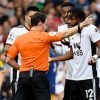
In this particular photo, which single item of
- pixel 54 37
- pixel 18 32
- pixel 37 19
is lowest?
pixel 54 37

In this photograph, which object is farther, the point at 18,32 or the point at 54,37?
the point at 18,32

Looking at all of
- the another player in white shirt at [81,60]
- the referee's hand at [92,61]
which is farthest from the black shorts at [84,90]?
the referee's hand at [92,61]

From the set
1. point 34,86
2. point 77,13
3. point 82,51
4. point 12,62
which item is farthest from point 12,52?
point 77,13

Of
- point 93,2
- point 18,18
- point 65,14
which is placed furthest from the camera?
point 93,2

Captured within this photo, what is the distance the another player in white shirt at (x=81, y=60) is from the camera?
11.7 meters

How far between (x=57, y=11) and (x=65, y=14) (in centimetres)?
844

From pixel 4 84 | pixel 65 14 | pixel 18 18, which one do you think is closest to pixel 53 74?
pixel 4 84

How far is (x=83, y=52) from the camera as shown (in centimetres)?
1172

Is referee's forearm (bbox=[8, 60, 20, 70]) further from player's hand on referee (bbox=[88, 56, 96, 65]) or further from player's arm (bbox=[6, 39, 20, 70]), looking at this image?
player's hand on referee (bbox=[88, 56, 96, 65])

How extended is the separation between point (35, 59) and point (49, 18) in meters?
8.23

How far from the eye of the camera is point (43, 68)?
1131 cm

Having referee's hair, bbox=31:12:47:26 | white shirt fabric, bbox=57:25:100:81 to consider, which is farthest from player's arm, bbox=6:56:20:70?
white shirt fabric, bbox=57:25:100:81

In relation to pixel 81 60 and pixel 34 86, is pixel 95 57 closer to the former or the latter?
pixel 81 60

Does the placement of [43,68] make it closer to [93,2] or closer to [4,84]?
[4,84]
